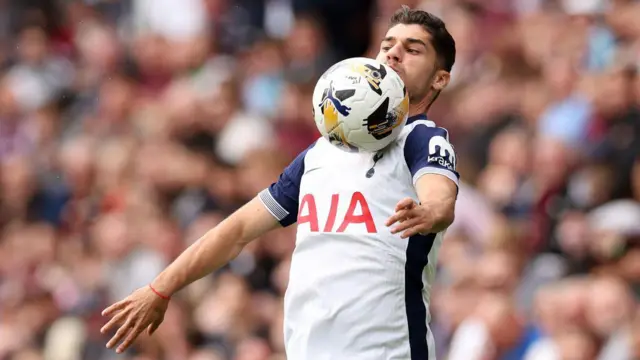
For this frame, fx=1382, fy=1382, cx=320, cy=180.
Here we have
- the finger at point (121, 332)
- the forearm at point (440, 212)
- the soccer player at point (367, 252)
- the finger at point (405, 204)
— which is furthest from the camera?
the finger at point (121, 332)

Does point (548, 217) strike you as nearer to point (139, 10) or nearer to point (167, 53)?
point (167, 53)

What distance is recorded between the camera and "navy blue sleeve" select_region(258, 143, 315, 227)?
577 cm

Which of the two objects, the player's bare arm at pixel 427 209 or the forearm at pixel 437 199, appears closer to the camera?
the player's bare arm at pixel 427 209

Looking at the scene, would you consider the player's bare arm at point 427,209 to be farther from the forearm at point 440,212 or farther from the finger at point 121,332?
the finger at point 121,332

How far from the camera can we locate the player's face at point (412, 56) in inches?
223

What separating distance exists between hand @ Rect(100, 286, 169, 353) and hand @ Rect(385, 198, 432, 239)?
1.37 metres

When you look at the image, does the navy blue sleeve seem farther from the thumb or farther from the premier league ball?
the thumb

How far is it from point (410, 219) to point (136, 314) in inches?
57.9

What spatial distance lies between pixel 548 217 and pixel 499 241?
424mm

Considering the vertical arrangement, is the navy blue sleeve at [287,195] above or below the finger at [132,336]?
above

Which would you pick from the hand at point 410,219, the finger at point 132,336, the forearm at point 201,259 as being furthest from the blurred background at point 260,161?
the hand at point 410,219

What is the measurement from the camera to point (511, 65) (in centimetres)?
1144

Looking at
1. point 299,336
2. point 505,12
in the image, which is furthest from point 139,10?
Result: point 299,336

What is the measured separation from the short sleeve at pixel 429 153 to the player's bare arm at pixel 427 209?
0.13 feet
